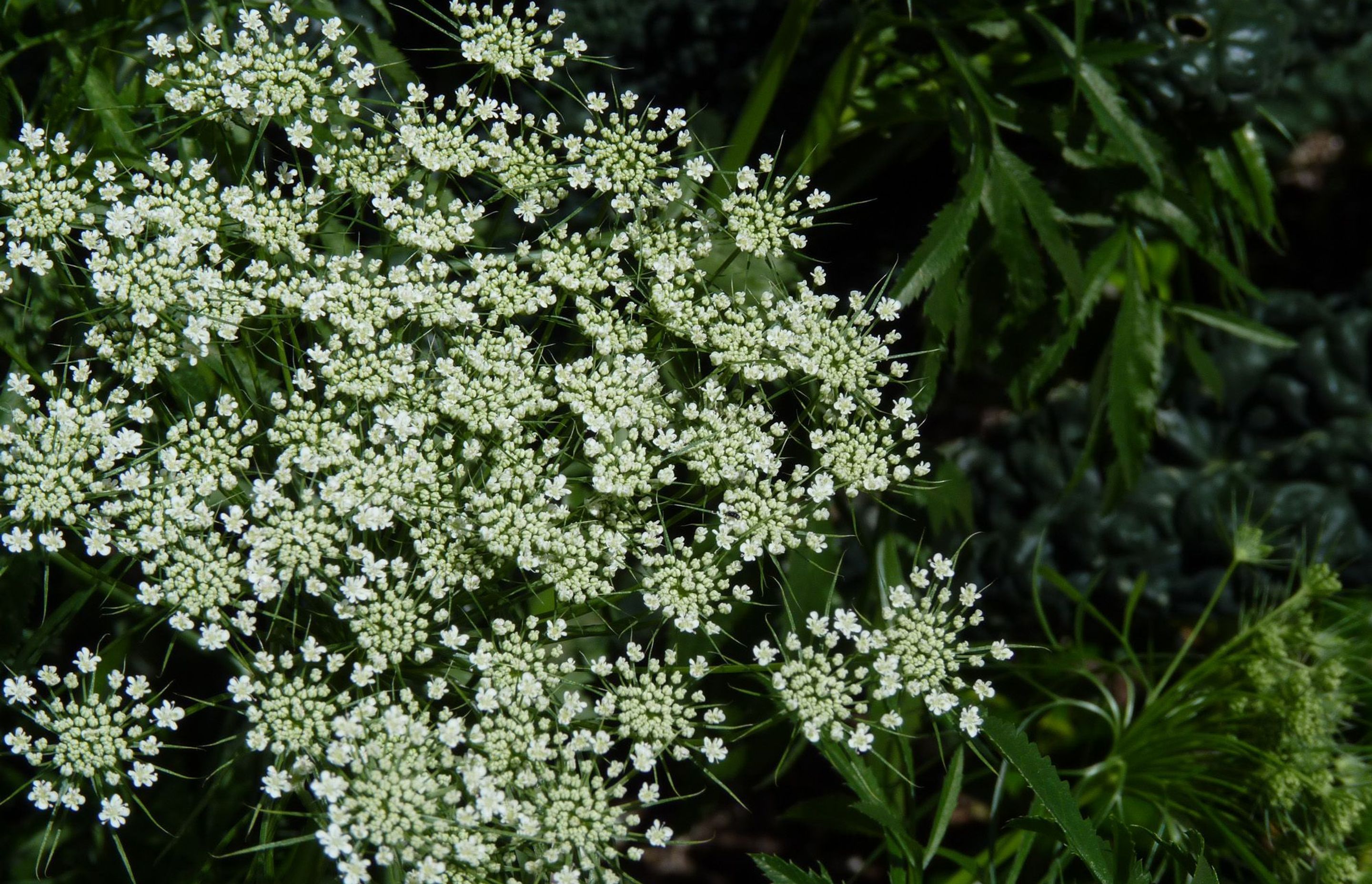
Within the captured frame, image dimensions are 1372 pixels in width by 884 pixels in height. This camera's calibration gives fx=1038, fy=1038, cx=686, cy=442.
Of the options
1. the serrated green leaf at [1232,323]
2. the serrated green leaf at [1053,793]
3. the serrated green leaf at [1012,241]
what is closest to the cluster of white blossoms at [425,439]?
the serrated green leaf at [1053,793]

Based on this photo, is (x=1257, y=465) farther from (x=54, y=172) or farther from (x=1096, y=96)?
(x=54, y=172)

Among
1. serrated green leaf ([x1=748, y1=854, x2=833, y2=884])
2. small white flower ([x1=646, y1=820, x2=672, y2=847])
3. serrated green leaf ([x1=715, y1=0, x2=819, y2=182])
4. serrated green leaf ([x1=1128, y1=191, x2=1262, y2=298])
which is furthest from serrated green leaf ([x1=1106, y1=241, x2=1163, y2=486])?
small white flower ([x1=646, y1=820, x2=672, y2=847])

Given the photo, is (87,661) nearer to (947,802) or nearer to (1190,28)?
(947,802)

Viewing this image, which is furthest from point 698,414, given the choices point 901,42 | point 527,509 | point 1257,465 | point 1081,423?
point 1257,465

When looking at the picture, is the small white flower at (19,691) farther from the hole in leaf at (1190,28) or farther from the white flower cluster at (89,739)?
the hole in leaf at (1190,28)

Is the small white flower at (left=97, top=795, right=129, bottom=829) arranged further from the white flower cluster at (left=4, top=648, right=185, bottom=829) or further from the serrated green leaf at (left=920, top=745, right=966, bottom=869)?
the serrated green leaf at (left=920, top=745, right=966, bottom=869)

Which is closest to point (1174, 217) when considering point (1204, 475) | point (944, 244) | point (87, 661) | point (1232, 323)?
point (1232, 323)
